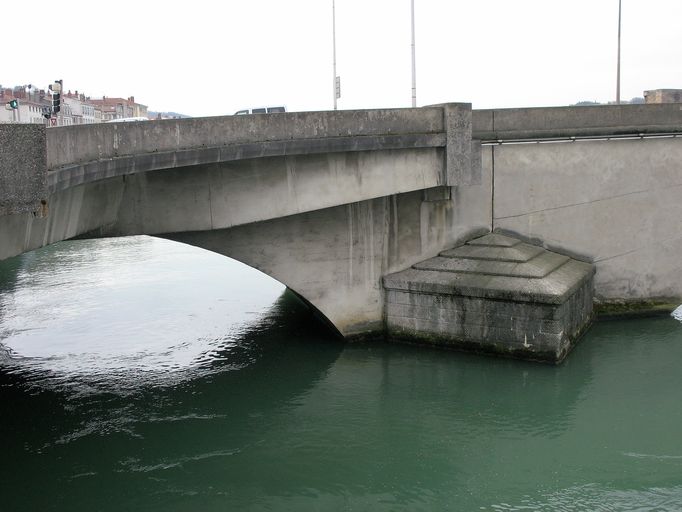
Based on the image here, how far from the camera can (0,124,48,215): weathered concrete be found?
715 cm

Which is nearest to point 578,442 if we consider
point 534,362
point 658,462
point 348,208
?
point 658,462

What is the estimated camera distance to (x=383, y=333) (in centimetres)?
1570

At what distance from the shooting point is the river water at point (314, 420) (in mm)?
9664

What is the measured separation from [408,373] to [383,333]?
74.4 inches

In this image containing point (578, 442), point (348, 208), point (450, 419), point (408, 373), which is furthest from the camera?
point (348, 208)

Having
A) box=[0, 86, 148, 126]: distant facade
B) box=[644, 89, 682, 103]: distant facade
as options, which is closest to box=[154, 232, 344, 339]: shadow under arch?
box=[0, 86, 148, 126]: distant facade

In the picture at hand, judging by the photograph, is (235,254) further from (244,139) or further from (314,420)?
(314,420)

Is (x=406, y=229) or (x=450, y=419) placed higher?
(x=406, y=229)

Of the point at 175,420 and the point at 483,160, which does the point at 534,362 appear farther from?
the point at 175,420

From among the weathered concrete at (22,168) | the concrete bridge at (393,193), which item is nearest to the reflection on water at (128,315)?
the concrete bridge at (393,193)

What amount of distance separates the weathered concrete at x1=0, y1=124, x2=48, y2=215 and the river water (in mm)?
4138

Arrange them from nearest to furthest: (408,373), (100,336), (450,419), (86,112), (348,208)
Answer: (450,419) < (408,373) < (348,208) < (100,336) < (86,112)

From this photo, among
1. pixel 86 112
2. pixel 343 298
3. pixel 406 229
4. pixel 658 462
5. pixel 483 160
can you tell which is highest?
pixel 86 112

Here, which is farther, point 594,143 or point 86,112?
point 86,112
